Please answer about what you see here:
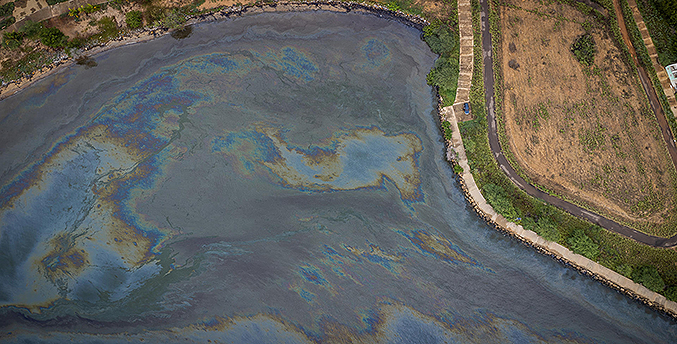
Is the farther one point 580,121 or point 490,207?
point 580,121

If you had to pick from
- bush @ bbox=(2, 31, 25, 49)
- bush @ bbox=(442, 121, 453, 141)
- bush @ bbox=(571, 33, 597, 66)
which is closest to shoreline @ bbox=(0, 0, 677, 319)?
bush @ bbox=(442, 121, 453, 141)

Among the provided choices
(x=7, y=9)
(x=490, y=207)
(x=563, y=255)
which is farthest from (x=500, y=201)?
(x=7, y=9)

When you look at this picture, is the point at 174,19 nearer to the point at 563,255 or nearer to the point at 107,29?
the point at 107,29

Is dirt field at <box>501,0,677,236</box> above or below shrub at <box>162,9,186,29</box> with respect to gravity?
below

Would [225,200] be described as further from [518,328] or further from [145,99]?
[518,328]

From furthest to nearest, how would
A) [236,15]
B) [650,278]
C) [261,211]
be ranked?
1. [236,15]
2. [261,211]
3. [650,278]

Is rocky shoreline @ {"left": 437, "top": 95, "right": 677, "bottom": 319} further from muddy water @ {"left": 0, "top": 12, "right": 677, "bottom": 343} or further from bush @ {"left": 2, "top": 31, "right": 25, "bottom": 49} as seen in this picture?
bush @ {"left": 2, "top": 31, "right": 25, "bottom": 49}
